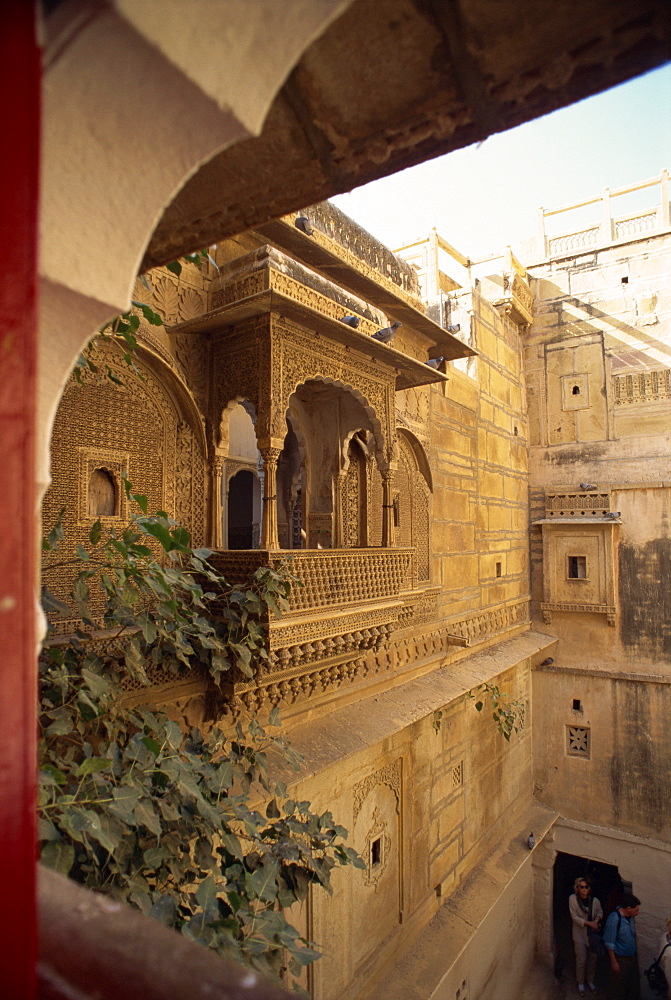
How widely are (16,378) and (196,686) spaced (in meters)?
3.24

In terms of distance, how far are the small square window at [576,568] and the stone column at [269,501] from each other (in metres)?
6.89

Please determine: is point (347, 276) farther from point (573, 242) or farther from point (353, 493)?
point (573, 242)

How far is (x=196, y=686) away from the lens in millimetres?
3465

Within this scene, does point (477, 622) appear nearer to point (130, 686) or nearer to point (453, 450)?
point (453, 450)

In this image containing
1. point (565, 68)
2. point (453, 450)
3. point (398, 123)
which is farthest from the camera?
point (453, 450)

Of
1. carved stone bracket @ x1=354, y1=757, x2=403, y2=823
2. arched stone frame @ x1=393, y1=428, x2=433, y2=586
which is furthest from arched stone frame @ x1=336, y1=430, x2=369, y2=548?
carved stone bracket @ x1=354, y1=757, x2=403, y2=823

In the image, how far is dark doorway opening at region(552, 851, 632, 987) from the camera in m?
7.76

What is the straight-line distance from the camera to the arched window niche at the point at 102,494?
125 inches

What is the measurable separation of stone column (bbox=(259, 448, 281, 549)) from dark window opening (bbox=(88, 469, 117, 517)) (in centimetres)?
89

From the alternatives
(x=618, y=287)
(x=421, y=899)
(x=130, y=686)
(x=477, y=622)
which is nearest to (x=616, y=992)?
(x=421, y=899)

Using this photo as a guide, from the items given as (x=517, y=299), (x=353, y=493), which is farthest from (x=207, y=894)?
(x=517, y=299)

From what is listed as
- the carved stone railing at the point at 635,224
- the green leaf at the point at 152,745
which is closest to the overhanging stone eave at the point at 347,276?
the green leaf at the point at 152,745

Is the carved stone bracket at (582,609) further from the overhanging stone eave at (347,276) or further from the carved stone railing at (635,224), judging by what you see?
the carved stone railing at (635,224)

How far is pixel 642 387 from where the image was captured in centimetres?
877
